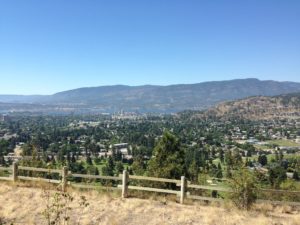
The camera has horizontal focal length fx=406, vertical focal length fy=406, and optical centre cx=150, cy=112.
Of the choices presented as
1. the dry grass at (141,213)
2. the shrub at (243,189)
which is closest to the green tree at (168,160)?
the dry grass at (141,213)

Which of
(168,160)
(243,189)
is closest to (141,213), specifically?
(243,189)

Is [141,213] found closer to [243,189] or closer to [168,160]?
[243,189]

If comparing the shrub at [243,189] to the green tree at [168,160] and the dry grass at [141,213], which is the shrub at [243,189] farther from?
the green tree at [168,160]

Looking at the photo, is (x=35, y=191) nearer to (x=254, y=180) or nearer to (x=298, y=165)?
(x=254, y=180)

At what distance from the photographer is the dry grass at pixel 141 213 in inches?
575

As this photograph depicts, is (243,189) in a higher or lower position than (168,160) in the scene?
higher

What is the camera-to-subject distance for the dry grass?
14617 mm

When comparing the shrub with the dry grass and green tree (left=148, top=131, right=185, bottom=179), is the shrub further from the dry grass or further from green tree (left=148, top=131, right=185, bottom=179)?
green tree (left=148, top=131, right=185, bottom=179)

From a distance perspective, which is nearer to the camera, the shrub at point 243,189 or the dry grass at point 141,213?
the dry grass at point 141,213

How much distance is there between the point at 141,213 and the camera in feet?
51.0

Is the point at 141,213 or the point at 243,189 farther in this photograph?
the point at 243,189

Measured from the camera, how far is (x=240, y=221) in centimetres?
1424

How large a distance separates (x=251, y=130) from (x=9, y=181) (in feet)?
494

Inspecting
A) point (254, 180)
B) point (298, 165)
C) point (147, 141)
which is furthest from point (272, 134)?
point (254, 180)
